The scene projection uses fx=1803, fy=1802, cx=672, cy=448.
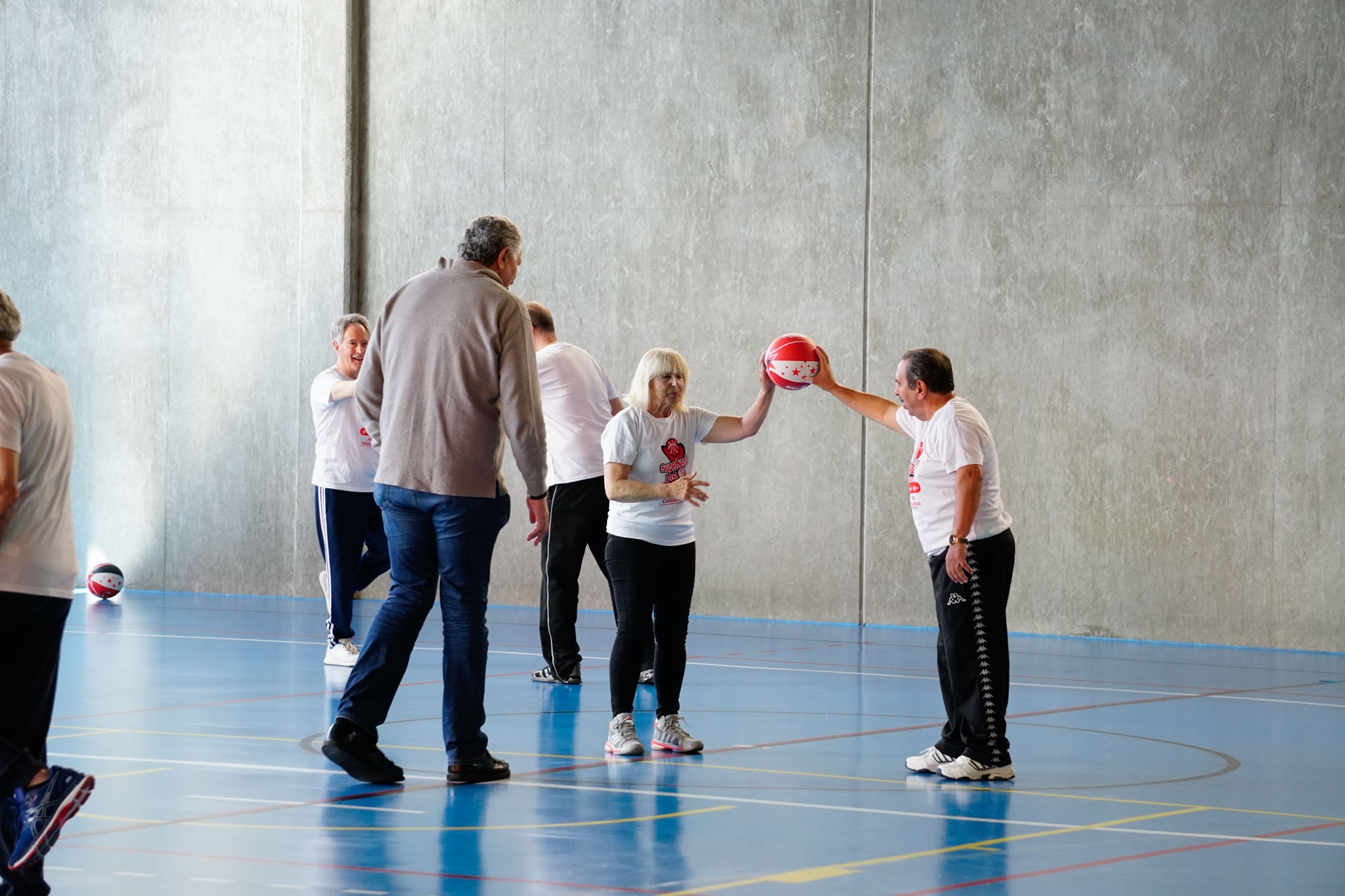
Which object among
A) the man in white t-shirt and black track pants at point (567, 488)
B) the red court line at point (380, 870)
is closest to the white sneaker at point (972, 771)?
the red court line at point (380, 870)

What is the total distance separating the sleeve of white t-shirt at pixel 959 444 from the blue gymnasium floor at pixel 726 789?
110 centimetres

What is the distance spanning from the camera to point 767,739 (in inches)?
277

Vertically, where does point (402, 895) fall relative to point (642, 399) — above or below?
below

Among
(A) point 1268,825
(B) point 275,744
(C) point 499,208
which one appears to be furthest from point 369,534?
(A) point 1268,825

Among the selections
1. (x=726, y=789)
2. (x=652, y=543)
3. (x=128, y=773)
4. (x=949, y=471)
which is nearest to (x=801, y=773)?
(x=726, y=789)

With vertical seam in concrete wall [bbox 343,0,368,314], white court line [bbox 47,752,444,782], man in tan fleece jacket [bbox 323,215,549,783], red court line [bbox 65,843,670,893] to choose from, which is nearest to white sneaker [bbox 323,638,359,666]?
white court line [bbox 47,752,444,782]

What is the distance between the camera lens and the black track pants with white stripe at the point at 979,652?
6191 mm

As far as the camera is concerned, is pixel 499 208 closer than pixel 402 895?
No

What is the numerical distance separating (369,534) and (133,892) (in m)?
5.59

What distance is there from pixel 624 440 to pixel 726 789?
1.46 m

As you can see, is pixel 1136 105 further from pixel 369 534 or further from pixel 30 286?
pixel 30 286

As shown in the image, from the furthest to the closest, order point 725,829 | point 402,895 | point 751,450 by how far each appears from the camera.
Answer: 1. point 751,450
2. point 725,829
3. point 402,895

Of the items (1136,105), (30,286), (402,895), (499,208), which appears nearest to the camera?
(402,895)

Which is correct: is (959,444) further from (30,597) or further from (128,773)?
(30,597)
